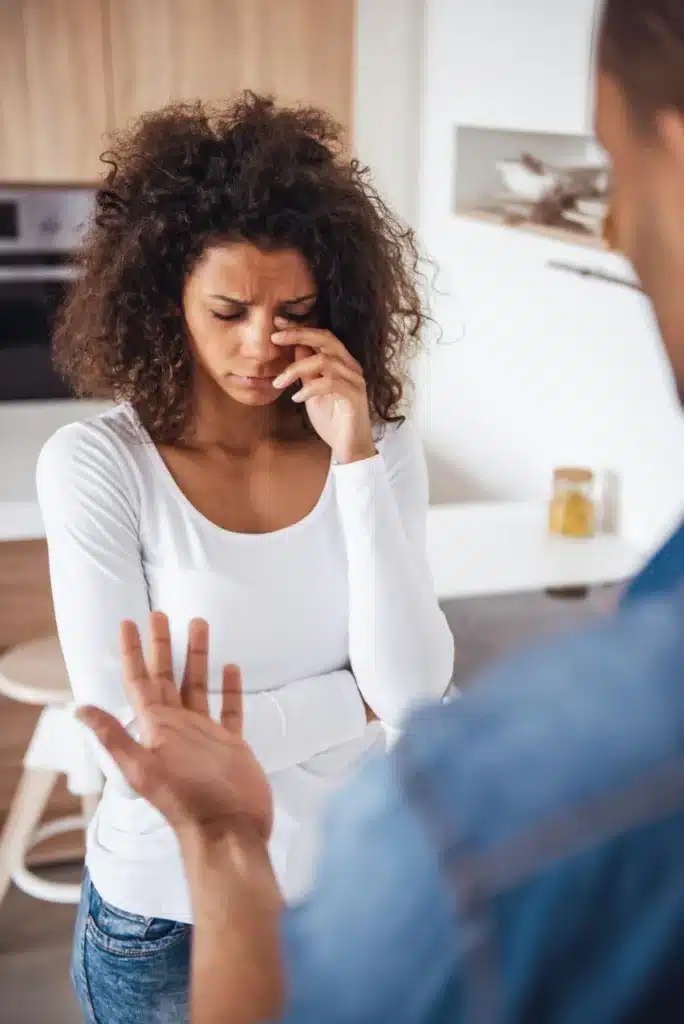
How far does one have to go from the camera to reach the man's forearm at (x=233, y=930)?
17.5 inches

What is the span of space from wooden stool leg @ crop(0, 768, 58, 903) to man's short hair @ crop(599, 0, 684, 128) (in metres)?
1.66

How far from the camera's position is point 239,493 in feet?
3.32

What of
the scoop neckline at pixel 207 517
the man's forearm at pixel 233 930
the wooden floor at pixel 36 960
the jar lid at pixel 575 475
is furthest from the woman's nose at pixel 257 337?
the wooden floor at pixel 36 960

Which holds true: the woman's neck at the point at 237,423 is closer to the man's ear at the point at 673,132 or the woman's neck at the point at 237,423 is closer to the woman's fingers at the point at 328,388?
the woman's fingers at the point at 328,388

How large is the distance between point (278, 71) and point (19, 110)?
56cm

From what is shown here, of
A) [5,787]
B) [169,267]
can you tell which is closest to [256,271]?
[169,267]

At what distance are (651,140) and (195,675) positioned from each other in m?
0.39

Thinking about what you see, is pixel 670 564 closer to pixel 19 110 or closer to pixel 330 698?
pixel 330 698

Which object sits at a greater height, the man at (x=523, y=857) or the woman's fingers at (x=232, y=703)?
the man at (x=523, y=857)

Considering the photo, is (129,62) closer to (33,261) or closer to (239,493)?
(33,261)

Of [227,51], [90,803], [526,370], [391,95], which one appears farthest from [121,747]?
[391,95]

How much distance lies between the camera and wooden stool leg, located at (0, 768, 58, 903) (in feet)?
5.83

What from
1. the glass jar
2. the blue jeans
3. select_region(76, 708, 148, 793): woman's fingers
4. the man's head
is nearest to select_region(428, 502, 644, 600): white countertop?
the glass jar

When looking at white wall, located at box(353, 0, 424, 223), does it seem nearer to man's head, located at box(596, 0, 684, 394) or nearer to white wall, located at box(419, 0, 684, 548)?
white wall, located at box(419, 0, 684, 548)
